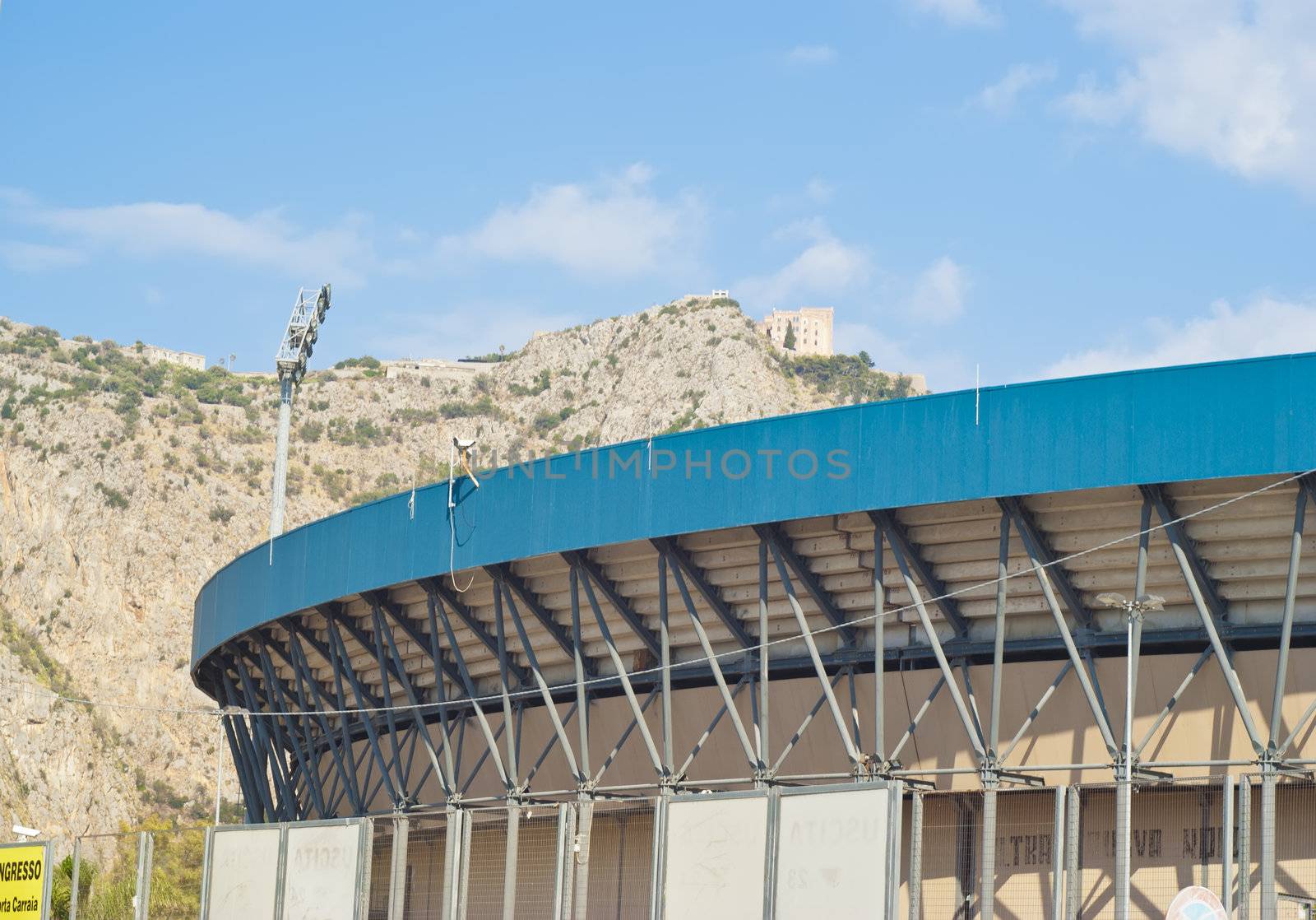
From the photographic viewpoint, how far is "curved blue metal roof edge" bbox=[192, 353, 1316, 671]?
22078 mm

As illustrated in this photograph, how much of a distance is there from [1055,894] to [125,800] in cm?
9249

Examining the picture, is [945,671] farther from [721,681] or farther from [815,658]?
[721,681]

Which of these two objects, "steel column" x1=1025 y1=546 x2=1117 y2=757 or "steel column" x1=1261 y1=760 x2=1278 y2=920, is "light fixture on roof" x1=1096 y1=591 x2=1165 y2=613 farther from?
"steel column" x1=1261 y1=760 x2=1278 y2=920

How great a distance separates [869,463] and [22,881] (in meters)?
12.7

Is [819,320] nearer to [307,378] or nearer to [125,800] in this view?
[307,378]

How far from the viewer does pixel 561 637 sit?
3092cm

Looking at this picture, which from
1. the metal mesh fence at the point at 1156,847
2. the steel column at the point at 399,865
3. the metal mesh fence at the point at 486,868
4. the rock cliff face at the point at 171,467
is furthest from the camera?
the rock cliff face at the point at 171,467

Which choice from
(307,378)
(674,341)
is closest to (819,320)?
(674,341)

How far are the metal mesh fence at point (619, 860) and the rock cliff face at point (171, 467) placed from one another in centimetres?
7432

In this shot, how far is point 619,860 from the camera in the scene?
28484 millimetres

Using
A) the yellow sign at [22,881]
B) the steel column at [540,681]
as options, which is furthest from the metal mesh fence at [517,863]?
the yellow sign at [22,881]

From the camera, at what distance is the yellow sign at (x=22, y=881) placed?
17625mm

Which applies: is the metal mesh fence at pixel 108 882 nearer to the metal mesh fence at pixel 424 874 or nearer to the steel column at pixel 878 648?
the metal mesh fence at pixel 424 874

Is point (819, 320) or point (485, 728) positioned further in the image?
point (819, 320)
